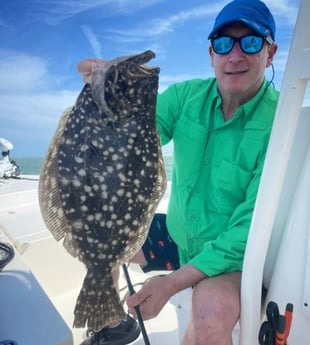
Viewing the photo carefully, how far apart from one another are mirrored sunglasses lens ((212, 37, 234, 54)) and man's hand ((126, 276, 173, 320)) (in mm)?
1268

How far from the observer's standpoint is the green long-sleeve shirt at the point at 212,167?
1652 millimetres

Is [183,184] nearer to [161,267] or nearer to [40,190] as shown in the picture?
[161,267]

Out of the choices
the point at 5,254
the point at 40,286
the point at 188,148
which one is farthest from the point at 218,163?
the point at 5,254

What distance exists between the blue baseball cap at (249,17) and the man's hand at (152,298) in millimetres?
1395

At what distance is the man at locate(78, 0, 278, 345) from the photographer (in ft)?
5.12

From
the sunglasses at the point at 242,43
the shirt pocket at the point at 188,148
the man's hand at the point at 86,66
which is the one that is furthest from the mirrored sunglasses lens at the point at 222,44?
the man's hand at the point at 86,66

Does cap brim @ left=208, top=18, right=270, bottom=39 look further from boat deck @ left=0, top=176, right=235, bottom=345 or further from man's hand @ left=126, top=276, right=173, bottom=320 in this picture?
boat deck @ left=0, top=176, right=235, bottom=345

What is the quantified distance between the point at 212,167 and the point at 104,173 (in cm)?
82

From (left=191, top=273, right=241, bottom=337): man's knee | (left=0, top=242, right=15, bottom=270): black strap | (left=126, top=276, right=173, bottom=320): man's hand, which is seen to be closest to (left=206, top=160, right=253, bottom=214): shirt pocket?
(left=191, top=273, right=241, bottom=337): man's knee

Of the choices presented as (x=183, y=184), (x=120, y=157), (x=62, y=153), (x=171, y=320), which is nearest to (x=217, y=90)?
(x=183, y=184)

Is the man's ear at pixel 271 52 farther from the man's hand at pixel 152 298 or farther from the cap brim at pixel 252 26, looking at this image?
the man's hand at pixel 152 298

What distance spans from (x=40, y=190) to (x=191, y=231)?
0.99 m

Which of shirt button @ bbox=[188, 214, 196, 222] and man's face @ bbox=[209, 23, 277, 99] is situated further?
shirt button @ bbox=[188, 214, 196, 222]

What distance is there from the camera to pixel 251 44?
168cm
